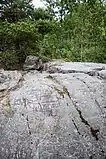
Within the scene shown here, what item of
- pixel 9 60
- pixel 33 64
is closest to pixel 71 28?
pixel 9 60

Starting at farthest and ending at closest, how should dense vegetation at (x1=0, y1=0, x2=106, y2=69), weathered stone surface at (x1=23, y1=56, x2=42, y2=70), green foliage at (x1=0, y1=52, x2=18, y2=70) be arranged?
dense vegetation at (x1=0, y1=0, x2=106, y2=69) → green foliage at (x1=0, y1=52, x2=18, y2=70) → weathered stone surface at (x1=23, y1=56, x2=42, y2=70)

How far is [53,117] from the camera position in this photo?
558 cm

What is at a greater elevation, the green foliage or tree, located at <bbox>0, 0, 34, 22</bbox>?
tree, located at <bbox>0, 0, 34, 22</bbox>

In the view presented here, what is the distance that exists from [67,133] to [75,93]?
36.7 inches

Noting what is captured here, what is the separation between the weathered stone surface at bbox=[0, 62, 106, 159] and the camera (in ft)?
17.1

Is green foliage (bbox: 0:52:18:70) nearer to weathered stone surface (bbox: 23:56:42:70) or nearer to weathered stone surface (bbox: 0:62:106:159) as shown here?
weathered stone surface (bbox: 23:56:42:70)

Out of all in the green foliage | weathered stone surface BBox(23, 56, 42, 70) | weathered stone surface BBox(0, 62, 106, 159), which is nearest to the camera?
weathered stone surface BBox(0, 62, 106, 159)

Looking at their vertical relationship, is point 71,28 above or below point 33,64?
above

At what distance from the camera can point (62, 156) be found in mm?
5125

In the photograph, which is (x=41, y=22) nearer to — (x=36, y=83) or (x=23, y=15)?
(x=23, y=15)

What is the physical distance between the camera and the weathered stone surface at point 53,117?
5.20 metres

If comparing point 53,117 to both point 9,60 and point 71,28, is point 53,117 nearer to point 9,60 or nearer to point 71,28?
point 9,60

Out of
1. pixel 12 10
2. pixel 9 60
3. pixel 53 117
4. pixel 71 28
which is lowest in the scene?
pixel 53 117

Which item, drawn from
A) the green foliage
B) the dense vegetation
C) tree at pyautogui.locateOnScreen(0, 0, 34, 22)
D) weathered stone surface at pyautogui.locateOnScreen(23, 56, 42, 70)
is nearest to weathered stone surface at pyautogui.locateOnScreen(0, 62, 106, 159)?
weathered stone surface at pyautogui.locateOnScreen(23, 56, 42, 70)
